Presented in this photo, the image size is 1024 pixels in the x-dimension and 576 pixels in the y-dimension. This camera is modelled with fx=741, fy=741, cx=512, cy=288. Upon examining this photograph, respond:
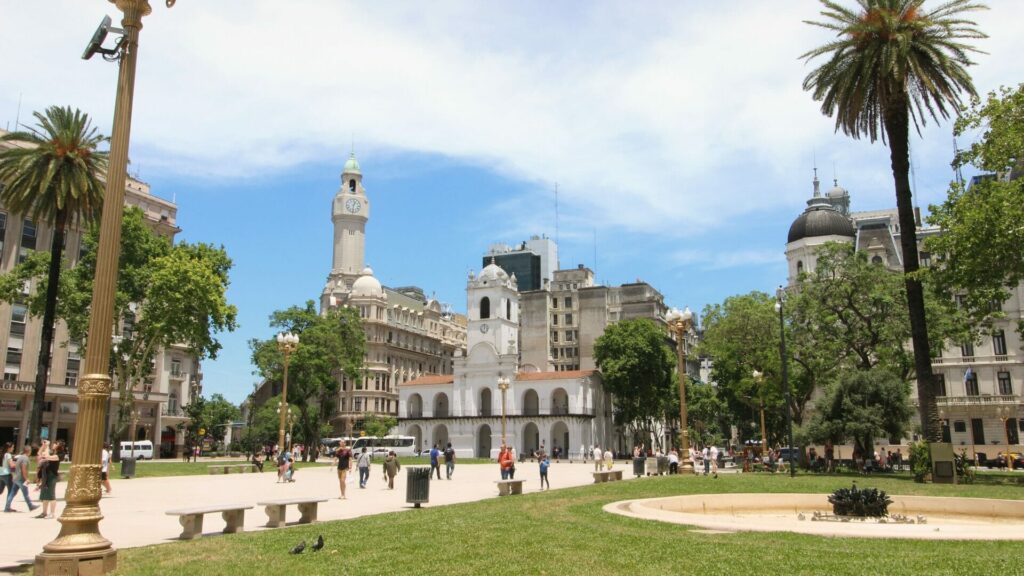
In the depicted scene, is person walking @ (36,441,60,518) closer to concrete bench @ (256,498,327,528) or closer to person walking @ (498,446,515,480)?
concrete bench @ (256,498,327,528)

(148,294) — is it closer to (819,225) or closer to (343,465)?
(343,465)

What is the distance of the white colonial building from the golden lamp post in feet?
197

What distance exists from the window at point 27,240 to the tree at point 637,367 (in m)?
47.7

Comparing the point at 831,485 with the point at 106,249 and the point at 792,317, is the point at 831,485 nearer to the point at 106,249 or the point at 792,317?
the point at 792,317

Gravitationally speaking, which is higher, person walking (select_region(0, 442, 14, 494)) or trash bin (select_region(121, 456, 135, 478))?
person walking (select_region(0, 442, 14, 494))

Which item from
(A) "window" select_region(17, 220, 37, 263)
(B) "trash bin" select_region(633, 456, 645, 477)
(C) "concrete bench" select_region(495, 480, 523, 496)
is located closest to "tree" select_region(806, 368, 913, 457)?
(B) "trash bin" select_region(633, 456, 645, 477)

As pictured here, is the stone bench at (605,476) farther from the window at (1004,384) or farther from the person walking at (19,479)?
the window at (1004,384)

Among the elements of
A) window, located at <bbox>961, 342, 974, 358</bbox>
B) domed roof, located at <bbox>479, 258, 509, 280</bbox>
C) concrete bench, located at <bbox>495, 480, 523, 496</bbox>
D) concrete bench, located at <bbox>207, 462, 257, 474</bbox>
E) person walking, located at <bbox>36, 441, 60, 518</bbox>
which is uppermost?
domed roof, located at <bbox>479, 258, 509, 280</bbox>

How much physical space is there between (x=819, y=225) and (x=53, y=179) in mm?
65365

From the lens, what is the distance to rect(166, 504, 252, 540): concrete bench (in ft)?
41.4

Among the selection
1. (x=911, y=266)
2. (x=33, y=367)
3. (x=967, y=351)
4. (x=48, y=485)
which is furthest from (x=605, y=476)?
(x=33, y=367)

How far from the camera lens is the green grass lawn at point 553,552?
892 centimetres

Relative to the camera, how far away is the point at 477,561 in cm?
955

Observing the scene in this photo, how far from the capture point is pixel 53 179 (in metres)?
32.3
